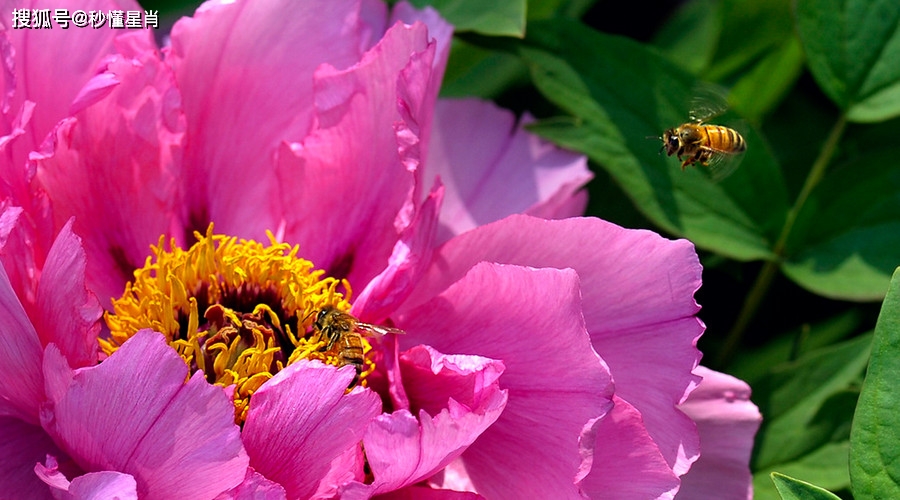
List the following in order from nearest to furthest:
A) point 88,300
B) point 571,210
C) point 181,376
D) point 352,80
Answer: point 181,376, point 88,300, point 352,80, point 571,210

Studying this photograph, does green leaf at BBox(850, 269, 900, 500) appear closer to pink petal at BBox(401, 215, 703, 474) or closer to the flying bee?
pink petal at BBox(401, 215, 703, 474)

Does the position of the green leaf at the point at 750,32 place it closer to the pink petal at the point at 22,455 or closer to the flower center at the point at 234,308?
the flower center at the point at 234,308

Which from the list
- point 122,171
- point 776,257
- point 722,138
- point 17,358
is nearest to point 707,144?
point 722,138

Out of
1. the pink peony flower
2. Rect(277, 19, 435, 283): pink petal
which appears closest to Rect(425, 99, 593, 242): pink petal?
the pink peony flower

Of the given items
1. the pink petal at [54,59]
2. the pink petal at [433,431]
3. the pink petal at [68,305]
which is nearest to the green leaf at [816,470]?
the pink petal at [433,431]

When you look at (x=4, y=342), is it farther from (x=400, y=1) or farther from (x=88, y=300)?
(x=400, y=1)

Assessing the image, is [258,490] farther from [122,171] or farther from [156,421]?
[122,171]

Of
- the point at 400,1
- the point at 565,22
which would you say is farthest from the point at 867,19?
the point at 400,1
